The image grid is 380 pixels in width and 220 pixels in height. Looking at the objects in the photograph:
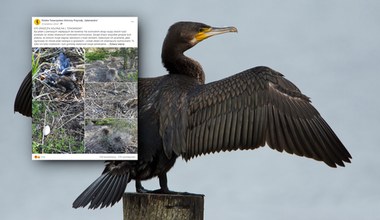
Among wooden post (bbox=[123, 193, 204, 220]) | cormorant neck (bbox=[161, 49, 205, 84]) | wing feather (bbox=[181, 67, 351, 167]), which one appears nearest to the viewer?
wooden post (bbox=[123, 193, 204, 220])

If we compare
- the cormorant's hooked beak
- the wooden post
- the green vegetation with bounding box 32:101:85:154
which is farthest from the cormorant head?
the wooden post

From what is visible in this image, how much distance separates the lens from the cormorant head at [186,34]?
7.43 meters

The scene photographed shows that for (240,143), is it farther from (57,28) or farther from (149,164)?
(57,28)

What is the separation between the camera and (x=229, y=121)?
7.05m

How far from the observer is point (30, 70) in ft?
24.8

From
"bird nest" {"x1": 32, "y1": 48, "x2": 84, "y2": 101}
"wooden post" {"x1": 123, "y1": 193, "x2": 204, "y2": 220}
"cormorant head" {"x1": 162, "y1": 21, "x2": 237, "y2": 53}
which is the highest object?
"cormorant head" {"x1": 162, "y1": 21, "x2": 237, "y2": 53}

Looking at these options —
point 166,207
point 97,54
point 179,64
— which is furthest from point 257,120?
point 97,54

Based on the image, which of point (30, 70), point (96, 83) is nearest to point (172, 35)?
point (96, 83)

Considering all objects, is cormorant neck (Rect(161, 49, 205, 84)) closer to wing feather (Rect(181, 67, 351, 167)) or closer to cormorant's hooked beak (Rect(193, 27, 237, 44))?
cormorant's hooked beak (Rect(193, 27, 237, 44))

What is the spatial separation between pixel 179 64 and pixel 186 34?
0.27m

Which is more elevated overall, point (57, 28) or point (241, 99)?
point (57, 28)

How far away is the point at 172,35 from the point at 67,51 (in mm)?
931

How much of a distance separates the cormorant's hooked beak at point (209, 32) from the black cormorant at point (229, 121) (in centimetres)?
49

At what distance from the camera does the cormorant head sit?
7426mm
